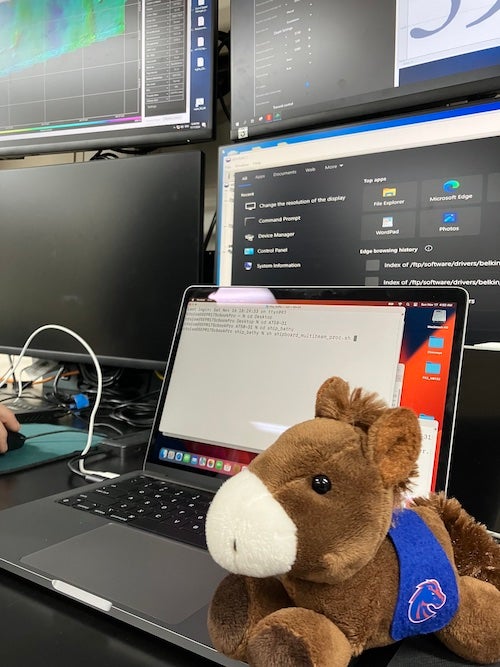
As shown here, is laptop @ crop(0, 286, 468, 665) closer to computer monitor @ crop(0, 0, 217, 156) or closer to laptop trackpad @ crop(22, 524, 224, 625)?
laptop trackpad @ crop(22, 524, 224, 625)

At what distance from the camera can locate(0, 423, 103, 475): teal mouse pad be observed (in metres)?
0.70

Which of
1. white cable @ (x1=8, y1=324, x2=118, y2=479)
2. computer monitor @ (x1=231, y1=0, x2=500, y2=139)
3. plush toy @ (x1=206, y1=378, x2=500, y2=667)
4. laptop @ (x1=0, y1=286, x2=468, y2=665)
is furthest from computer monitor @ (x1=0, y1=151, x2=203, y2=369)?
plush toy @ (x1=206, y1=378, x2=500, y2=667)

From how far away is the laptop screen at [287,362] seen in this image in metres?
0.49

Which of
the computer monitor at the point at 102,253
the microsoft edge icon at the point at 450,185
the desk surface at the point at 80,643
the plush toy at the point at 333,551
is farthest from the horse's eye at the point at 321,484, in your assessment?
the computer monitor at the point at 102,253

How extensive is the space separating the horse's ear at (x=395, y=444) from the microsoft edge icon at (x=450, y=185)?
20.9 inches

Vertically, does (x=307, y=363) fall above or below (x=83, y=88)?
below

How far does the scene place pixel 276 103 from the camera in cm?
87

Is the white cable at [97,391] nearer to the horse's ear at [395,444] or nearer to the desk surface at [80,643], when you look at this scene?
the desk surface at [80,643]

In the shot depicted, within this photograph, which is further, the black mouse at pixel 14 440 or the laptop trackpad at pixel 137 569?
the black mouse at pixel 14 440

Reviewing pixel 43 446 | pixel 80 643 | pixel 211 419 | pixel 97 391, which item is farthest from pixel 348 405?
pixel 97 391

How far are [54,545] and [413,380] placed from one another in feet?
1.14

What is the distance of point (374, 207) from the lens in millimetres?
756

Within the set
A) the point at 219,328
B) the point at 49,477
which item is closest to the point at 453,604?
the point at 219,328

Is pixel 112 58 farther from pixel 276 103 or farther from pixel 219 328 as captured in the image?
pixel 219 328
